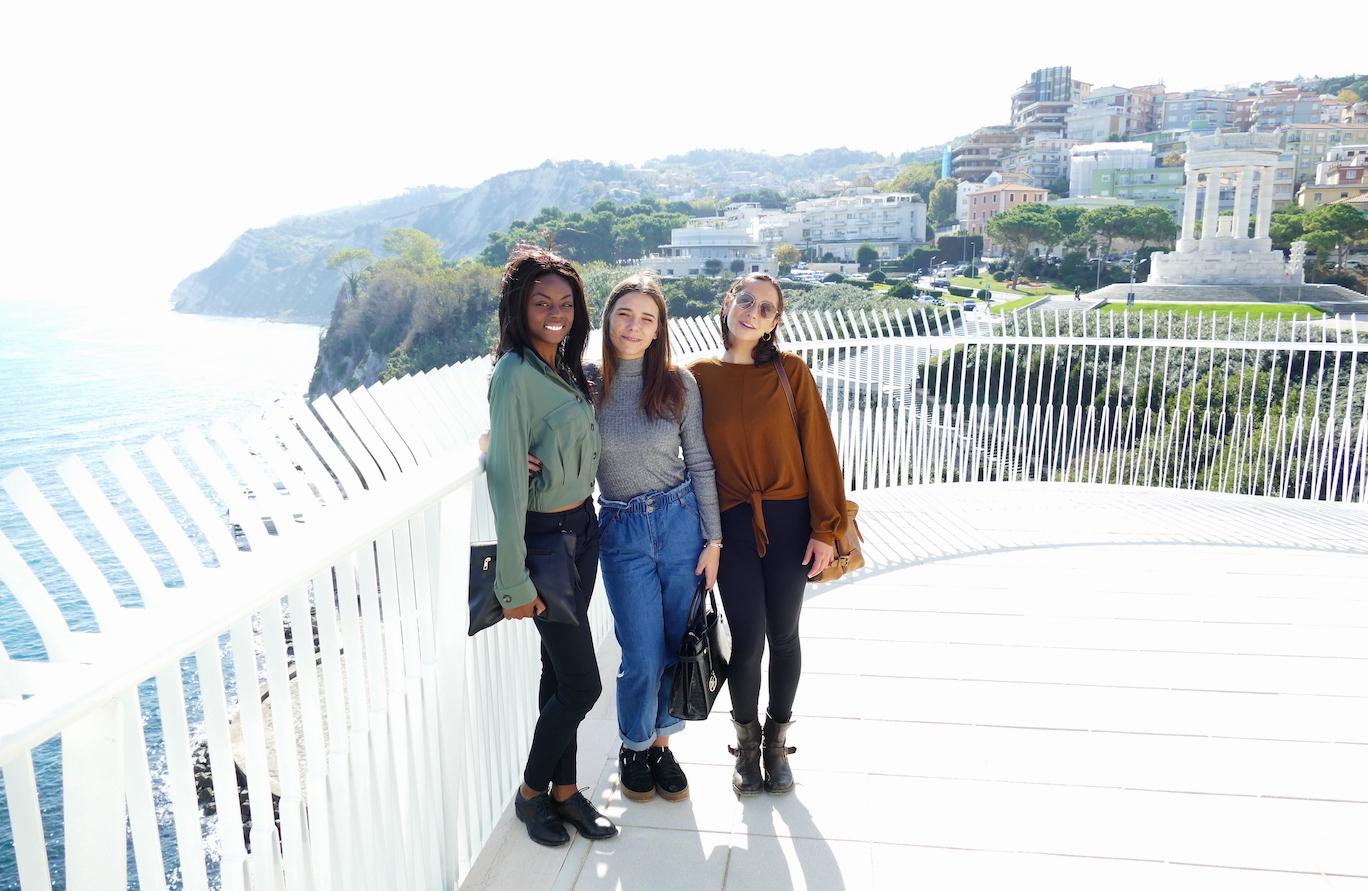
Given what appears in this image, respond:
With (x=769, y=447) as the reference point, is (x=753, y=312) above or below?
above

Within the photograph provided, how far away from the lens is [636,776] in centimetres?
227

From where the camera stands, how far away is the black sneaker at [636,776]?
226 centimetres

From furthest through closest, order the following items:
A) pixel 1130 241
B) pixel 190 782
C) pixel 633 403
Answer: pixel 1130 241 < pixel 633 403 < pixel 190 782

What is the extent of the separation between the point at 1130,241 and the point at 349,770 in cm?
7697

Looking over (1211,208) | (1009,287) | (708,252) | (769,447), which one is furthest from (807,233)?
(769,447)

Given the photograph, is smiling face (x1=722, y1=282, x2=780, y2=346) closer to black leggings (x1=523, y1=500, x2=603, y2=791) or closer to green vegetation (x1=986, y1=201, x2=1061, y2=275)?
black leggings (x1=523, y1=500, x2=603, y2=791)

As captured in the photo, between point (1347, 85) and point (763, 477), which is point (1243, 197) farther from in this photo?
point (1347, 85)

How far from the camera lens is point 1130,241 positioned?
69.2 meters

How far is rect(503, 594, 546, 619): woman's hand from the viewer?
1.79m

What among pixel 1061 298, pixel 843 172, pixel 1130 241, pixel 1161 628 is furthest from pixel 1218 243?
pixel 843 172

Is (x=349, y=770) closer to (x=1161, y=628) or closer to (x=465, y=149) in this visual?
(x=1161, y=628)

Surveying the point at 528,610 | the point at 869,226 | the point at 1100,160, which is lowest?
the point at 528,610

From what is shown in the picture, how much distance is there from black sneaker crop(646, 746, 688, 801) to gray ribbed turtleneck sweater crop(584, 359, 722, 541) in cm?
57

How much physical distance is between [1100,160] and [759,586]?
100m
